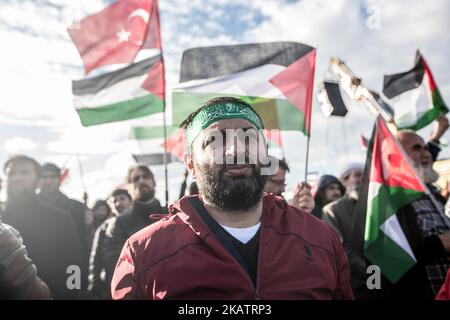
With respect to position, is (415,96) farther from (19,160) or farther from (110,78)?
(19,160)

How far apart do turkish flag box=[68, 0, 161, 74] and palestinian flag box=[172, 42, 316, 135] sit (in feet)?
4.11

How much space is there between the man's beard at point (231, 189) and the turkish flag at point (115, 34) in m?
4.15

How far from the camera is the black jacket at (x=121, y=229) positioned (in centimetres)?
388

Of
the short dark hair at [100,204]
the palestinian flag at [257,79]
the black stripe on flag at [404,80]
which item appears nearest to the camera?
the palestinian flag at [257,79]

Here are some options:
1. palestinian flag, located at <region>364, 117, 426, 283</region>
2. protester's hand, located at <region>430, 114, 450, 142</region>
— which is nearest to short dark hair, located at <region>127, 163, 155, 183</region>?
palestinian flag, located at <region>364, 117, 426, 283</region>

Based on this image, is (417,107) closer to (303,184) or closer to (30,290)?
(303,184)

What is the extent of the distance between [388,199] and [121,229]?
106 inches

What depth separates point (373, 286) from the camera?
3.15 meters

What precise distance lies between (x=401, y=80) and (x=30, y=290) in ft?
17.8

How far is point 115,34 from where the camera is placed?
19.0 ft

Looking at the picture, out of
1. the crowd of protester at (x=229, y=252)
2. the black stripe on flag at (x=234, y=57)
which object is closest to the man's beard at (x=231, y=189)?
the crowd of protester at (x=229, y=252)

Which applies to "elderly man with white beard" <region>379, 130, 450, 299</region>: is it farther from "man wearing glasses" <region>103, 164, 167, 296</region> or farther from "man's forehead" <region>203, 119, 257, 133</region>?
"man wearing glasses" <region>103, 164, 167, 296</region>

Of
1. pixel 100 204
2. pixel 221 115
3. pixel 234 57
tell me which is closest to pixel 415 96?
pixel 234 57

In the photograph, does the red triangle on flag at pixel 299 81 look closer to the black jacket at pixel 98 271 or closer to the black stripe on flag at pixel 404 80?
the black stripe on flag at pixel 404 80
